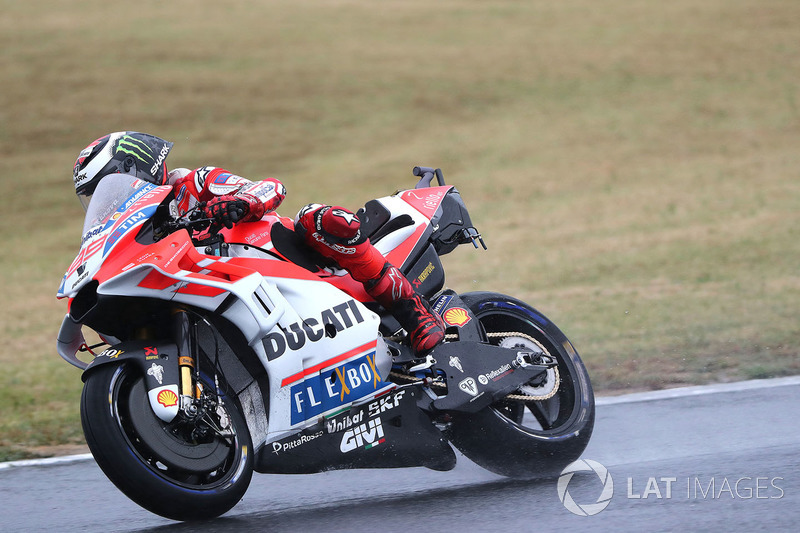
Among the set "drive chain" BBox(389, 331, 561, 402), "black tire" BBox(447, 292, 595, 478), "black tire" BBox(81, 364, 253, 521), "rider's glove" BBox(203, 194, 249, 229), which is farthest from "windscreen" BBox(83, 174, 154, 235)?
"black tire" BBox(447, 292, 595, 478)

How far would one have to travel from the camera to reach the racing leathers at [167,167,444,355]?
4066mm

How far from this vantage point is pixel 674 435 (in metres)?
4.86

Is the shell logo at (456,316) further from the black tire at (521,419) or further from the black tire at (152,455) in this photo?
the black tire at (152,455)

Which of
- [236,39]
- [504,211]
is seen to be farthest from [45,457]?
[236,39]

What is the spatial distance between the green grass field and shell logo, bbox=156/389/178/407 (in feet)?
7.13

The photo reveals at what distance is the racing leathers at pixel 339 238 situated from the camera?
407 centimetres

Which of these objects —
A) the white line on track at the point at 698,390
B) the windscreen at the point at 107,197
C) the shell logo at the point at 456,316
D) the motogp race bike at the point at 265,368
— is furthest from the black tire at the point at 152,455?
the white line on track at the point at 698,390

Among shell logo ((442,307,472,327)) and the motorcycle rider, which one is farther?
shell logo ((442,307,472,327))

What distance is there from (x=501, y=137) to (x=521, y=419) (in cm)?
1593

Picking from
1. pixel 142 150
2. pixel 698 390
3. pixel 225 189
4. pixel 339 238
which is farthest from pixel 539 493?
pixel 142 150

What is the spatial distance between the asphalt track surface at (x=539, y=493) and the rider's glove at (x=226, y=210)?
1200 mm

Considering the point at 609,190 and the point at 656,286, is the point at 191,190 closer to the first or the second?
the point at 656,286

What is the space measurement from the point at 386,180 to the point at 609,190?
409 cm

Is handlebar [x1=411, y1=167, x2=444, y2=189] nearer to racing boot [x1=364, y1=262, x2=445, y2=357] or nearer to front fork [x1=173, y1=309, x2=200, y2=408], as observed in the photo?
racing boot [x1=364, y1=262, x2=445, y2=357]
